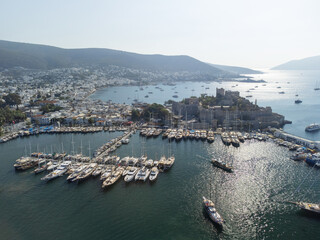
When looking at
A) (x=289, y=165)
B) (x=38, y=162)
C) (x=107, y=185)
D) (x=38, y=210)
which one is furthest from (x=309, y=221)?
(x=38, y=162)

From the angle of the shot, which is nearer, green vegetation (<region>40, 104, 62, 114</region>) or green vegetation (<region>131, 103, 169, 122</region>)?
green vegetation (<region>131, 103, 169, 122</region>)

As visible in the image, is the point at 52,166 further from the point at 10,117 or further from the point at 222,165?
the point at 10,117

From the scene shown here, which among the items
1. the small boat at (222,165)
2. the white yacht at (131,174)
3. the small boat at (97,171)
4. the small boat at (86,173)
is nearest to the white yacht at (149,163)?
the white yacht at (131,174)

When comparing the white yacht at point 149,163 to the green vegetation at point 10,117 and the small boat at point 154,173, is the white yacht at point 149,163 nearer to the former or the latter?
the small boat at point 154,173

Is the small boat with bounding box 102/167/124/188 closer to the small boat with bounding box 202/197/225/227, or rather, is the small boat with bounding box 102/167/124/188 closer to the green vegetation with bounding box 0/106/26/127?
the small boat with bounding box 202/197/225/227

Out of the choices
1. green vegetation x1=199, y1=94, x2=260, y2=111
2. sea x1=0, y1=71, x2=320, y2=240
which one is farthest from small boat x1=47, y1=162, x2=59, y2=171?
green vegetation x1=199, y1=94, x2=260, y2=111

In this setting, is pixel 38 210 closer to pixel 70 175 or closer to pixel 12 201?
pixel 12 201
